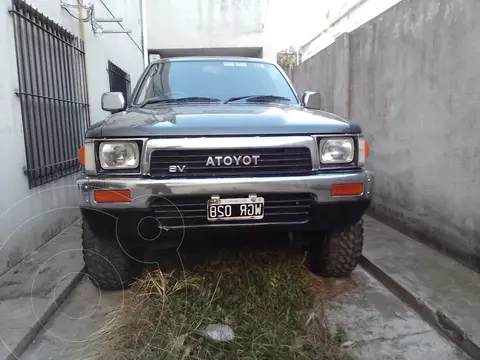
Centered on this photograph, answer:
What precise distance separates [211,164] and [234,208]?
0.96 feet

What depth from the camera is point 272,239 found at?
12.8 feet

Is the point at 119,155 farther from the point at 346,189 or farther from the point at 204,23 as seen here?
the point at 204,23

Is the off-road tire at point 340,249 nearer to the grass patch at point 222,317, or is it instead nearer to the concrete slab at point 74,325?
the grass patch at point 222,317

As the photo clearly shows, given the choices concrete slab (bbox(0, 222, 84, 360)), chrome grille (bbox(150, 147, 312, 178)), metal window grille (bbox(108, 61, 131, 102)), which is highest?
metal window grille (bbox(108, 61, 131, 102))

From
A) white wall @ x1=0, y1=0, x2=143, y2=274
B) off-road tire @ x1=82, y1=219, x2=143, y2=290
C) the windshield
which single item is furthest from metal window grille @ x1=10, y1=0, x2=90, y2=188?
off-road tire @ x1=82, y1=219, x2=143, y2=290

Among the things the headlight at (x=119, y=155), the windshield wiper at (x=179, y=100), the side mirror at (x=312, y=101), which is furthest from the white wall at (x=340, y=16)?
the headlight at (x=119, y=155)

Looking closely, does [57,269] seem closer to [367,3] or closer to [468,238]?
[468,238]

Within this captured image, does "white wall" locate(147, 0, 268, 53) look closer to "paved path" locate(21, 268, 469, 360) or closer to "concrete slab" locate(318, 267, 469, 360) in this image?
"paved path" locate(21, 268, 469, 360)

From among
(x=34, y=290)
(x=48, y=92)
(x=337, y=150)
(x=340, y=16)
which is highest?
(x=340, y=16)

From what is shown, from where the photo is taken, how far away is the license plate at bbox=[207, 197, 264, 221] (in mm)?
2463

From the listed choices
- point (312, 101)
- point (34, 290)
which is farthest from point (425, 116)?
point (34, 290)

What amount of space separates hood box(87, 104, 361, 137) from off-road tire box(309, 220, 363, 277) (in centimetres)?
79

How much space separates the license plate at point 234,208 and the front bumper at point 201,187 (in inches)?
2.1

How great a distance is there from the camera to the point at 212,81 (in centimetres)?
370
